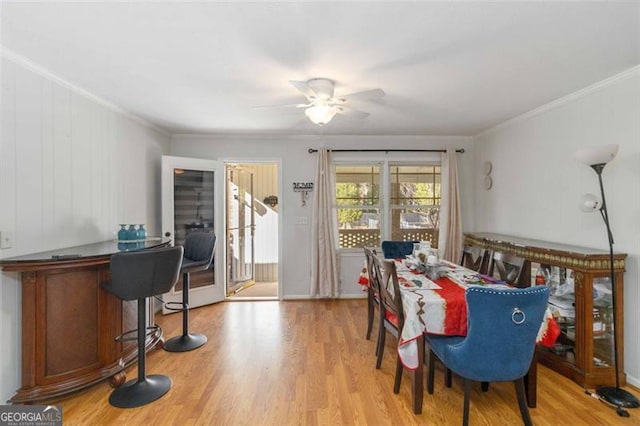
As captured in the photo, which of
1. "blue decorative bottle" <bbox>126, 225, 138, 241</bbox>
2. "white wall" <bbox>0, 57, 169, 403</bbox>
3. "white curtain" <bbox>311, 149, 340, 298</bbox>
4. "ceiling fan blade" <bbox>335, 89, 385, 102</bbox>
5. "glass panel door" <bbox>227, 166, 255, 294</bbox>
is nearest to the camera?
"white wall" <bbox>0, 57, 169, 403</bbox>

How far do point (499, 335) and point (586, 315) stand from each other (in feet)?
4.27

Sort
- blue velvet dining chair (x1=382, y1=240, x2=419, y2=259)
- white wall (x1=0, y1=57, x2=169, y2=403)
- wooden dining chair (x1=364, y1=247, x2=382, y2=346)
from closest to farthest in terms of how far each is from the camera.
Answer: white wall (x1=0, y1=57, x2=169, y2=403), wooden dining chair (x1=364, y1=247, x2=382, y2=346), blue velvet dining chair (x1=382, y1=240, x2=419, y2=259)

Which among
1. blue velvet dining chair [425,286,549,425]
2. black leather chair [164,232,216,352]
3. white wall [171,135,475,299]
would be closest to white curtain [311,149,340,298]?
white wall [171,135,475,299]

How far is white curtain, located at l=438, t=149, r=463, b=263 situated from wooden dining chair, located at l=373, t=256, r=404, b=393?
2208mm

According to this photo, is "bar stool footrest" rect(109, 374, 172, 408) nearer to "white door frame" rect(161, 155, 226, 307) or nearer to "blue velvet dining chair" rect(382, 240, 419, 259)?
"white door frame" rect(161, 155, 226, 307)

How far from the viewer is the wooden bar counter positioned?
6.58 ft

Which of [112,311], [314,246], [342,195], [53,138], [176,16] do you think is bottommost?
[112,311]

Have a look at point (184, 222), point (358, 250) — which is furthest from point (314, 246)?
point (184, 222)

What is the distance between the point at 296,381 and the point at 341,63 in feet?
7.98

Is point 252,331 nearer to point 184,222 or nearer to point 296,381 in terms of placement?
point 296,381

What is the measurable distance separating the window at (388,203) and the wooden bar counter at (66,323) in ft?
9.99

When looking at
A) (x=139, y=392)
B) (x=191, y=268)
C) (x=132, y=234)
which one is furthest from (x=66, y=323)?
(x=191, y=268)

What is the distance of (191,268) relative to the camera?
3.04 meters

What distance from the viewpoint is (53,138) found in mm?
2420
